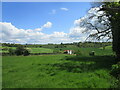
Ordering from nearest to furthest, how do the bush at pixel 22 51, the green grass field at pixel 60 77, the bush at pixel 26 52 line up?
the green grass field at pixel 60 77
the bush at pixel 26 52
the bush at pixel 22 51

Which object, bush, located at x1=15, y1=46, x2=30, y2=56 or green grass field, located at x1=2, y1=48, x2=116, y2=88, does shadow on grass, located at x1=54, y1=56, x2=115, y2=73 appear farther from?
bush, located at x1=15, y1=46, x2=30, y2=56

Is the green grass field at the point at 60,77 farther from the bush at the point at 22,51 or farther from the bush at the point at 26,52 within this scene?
the bush at the point at 22,51

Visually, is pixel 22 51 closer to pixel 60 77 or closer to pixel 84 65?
pixel 84 65

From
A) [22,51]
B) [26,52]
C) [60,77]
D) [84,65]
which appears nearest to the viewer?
[60,77]

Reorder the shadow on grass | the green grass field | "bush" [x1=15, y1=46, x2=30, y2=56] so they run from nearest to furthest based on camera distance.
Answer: the green grass field
the shadow on grass
"bush" [x1=15, y1=46, x2=30, y2=56]

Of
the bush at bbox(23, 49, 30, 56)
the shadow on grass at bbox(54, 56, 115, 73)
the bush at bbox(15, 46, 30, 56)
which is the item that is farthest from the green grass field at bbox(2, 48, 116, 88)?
the bush at bbox(15, 46, 30, 56)

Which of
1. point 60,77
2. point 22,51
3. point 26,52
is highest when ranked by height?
point 22,51

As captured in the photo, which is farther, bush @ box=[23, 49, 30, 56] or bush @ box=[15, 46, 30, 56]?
bush @ box=[15, 46, 30, 56]

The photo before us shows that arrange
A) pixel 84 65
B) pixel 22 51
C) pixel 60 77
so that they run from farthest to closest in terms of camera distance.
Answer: pixel 22 51 → pixel 84 65 → pixel 60 77

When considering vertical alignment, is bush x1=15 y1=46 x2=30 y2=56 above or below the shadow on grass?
above

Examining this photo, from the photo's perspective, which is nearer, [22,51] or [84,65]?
[84,65]

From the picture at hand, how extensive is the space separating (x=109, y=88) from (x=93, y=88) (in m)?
0.79

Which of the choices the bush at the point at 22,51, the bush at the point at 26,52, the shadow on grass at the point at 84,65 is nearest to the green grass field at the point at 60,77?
the shadow on grass at the point at 84,65

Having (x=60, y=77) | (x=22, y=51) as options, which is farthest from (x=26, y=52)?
(x=60, y=77)
